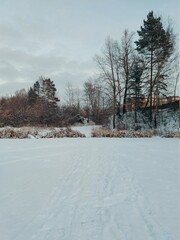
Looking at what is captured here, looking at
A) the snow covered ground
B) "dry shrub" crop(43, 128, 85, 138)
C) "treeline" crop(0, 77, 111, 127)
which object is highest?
"treeline" crop(0, 77, 111, 127)

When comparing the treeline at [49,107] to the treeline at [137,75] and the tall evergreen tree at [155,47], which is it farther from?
the tall evergreen tree at [155,47]

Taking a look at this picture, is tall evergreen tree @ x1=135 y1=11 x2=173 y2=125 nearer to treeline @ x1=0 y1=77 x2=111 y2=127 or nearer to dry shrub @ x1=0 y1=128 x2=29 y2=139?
treeline @ x1=0 y1=77 x2=111 y2=127

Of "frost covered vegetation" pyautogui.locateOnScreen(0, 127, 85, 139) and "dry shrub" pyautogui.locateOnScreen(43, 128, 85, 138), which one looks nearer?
"frost covered vegetation" pyautogui.locateOnScreen(0, 127, 85, 139)

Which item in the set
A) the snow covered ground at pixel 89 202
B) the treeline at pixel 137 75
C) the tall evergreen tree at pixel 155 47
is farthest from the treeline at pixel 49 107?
the snow covered ground at pixel 89 202

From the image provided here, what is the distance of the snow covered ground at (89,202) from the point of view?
9.66ft

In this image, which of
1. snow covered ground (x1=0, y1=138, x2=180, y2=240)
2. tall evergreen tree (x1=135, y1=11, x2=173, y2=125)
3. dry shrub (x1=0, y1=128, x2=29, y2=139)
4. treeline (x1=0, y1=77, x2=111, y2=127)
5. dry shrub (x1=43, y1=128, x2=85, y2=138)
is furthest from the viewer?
treeline (x1=0, y1=77, x2=111, y2=127)

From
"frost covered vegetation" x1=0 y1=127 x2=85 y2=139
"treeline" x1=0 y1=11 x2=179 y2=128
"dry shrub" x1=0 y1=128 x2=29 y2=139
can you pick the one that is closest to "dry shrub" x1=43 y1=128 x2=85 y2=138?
"frost covered vegetation" x1=0 y1=127 x2=85 y2=139

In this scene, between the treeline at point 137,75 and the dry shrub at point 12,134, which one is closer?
the dry shrub at point 12,134

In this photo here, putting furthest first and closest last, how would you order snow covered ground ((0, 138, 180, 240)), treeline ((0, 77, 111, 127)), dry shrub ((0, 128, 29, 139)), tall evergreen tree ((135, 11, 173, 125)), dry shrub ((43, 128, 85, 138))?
treeline ((0, 77, 111, 127))
tall evergreen tree ((135, 11, 173, 125))
dry shrub ((43, 128, 85, 138))
dry shrub ((0, 128, 29, 139))
snow covered ground ((0, 138, 180, 240))

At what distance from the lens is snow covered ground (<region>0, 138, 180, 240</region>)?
2943 mm

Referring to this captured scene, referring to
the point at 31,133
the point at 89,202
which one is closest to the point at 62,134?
the point at 31,133

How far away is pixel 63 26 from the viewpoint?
12.4 metres

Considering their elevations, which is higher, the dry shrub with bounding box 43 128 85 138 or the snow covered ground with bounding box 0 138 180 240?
the dry shrub with bounding box 43 128 85 138

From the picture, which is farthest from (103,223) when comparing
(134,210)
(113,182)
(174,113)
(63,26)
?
(174,113)
